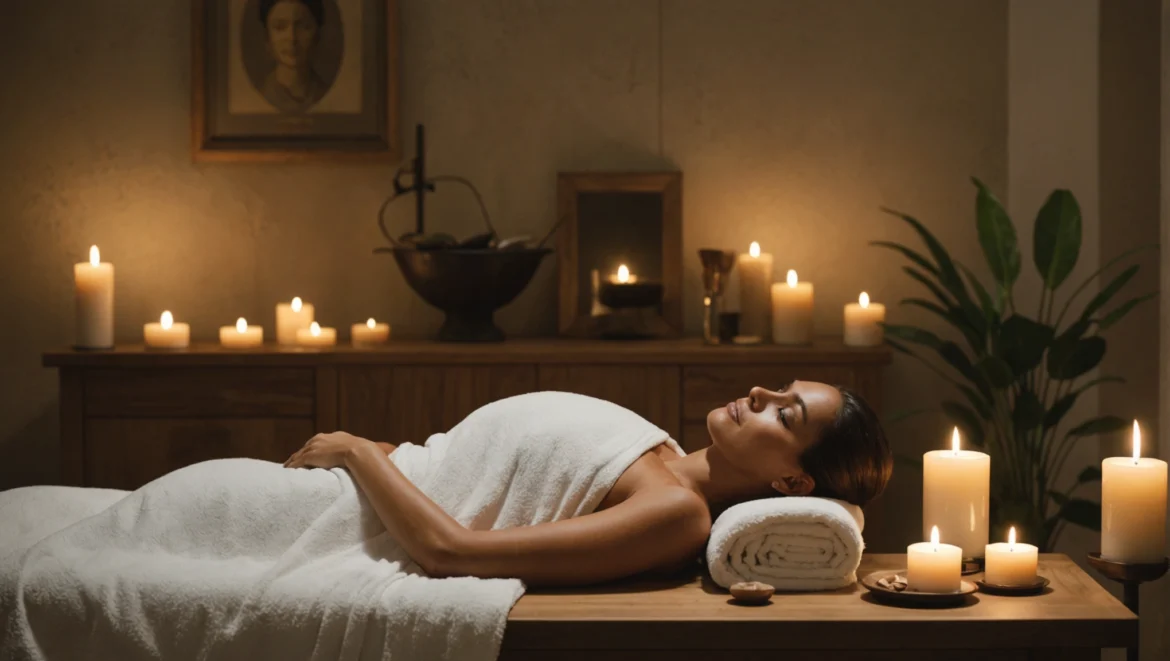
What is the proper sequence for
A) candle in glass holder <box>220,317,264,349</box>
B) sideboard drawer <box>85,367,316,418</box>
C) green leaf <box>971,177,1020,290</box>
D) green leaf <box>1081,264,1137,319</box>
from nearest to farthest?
green leaf <box>1081,264,1137,319</box>
green leaf <box>971,177,1020,290</box>
sideboard drawer <box>85,367,316,418</box>
candle in glass holder <box>220,317,264,349</box>

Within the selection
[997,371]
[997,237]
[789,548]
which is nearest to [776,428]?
[789,548]

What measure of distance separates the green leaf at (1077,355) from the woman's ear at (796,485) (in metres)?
1.26

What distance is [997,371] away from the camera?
3.08 metres

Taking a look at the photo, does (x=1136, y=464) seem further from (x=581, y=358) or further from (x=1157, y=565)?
(x=581, y=358)

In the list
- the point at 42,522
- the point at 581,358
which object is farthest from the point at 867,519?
the point at 42,522

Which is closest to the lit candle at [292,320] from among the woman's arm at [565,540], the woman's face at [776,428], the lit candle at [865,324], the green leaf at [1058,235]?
the lit candle at [865,324]

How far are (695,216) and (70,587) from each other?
217 cm

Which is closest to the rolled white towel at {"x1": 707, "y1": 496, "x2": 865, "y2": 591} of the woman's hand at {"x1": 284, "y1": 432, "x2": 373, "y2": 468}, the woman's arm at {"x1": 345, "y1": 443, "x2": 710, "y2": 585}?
the woman's arm at {"x1": 345, "y1": 443, "x2": 710, "y2": 585}

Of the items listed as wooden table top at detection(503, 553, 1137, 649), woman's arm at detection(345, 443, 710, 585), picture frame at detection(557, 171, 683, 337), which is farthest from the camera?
picture frame at detection(557, 171, 683, 337)

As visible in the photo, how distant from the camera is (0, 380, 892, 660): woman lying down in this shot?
1.82 m

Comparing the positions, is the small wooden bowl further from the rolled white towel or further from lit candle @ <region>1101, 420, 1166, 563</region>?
lit candle @ <region>1101, 420, 1166, 563</region>

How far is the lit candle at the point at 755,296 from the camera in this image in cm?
338

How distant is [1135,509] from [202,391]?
2.23m

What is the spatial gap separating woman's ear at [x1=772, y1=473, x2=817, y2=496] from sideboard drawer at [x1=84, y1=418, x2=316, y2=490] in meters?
1.53
